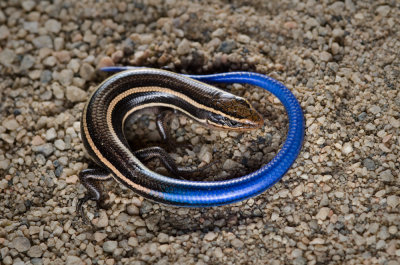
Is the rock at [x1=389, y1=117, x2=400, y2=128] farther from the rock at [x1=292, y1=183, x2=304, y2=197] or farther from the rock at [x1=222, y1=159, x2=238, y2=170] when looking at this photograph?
the rock at [x1=222, y1=159, x2=238, y2=170]

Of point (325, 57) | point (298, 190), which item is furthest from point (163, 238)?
point (325, 57)

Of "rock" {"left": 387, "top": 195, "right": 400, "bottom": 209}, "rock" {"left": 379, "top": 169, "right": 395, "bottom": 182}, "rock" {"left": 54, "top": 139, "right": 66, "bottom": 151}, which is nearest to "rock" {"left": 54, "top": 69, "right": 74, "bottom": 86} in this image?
"rock" {"left": 54, "top": 139, "right": 66, "bottom": 151}

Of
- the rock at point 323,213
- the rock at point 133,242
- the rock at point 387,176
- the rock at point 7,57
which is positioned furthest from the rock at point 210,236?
the rock at point 7,57

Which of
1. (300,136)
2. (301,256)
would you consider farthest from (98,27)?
(301,256)

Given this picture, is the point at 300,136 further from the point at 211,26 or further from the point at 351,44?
the point at 211,26

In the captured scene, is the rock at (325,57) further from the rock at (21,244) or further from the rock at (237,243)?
the rock at (21,244)

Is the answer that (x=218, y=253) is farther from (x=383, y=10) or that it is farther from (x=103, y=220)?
(x=383, y=10)

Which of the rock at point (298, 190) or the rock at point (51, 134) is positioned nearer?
the rock at point (298, 190)
